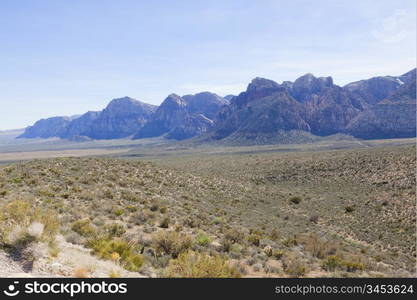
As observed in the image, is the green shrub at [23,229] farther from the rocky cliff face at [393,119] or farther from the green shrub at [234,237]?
the rocky cliff face at [393,119]

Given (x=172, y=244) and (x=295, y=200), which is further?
(x=295, y=200)

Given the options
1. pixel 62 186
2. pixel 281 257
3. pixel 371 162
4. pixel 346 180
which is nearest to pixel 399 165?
pixel 371 162

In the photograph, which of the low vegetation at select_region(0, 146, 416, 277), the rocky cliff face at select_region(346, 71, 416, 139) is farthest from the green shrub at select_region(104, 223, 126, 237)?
the rocky cliff face at select_region(346, 71, 416, 139)

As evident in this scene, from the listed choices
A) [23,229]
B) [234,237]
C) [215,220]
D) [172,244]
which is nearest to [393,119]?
[215,220]

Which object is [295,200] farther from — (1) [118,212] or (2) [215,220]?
(1) [118,212]

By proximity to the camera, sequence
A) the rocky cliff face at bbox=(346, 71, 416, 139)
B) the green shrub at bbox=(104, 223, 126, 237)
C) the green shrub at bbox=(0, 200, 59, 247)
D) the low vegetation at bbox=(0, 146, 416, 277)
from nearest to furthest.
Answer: the green shrub at bbox=(0, 200, 59, 247)
the low vegetation at bbox=(0, 146, 416, 277)
the green shrub at bbox=(104, 223, 126, 237)
the rocky cliff face at bbox=(346, 71, 416, 139)

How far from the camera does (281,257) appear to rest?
1247cm

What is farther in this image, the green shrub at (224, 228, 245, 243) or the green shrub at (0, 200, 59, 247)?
the green shrub at (224, 228, 245, 243)

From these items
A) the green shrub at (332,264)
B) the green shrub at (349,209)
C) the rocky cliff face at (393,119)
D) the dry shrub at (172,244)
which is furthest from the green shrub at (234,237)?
the rocky cliff face at (393,119)

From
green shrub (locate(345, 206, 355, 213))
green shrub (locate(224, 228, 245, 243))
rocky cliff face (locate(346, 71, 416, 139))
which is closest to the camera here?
green shrub (locate(224, 228, 245, 243))

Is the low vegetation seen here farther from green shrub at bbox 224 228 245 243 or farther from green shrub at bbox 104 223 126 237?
green shrub at bbox 224 228 245 243

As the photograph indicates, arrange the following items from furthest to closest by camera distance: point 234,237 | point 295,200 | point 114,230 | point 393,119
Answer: point 393,119, point 295,200, point 234,237, point 114,230

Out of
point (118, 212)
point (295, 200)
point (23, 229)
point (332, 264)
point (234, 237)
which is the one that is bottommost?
point (295, 200)

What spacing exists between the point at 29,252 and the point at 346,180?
4214 cm
